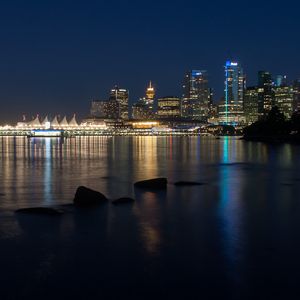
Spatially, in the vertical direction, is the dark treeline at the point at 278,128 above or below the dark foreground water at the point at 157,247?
above

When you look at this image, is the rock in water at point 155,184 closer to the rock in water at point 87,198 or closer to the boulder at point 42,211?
the rock in water at point 87,198

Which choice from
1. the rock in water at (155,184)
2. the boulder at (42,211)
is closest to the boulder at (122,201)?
the boulder at (42,211)

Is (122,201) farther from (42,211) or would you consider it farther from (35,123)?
(35,123)

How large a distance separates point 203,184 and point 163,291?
53.1 feet

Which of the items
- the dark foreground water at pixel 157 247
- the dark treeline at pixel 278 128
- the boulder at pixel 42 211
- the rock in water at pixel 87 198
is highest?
the dark treeline at pixel 278 128

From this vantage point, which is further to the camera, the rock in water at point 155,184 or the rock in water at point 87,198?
the rock in water at point 155,184

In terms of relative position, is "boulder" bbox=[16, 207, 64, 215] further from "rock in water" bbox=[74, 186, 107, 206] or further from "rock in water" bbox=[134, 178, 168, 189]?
"rock in water" bbox=[134, 178, 168, 189]

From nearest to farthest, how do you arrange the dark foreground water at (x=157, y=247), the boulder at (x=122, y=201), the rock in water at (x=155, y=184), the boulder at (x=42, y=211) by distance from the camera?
1. the dark foreground water at (x=157, y=247)
2. the boulder at (x=42, y=211)
3. the boulder at (x=122, y=201)
4. the rock in water at (x=155, y=184)

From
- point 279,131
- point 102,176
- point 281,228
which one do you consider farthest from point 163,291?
point 279,131

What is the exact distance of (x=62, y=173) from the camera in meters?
30.9

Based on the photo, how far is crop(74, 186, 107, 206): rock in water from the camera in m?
16.9

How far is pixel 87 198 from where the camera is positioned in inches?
677

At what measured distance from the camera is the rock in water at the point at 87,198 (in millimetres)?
16891

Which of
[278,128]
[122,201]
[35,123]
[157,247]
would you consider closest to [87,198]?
[122,201]
